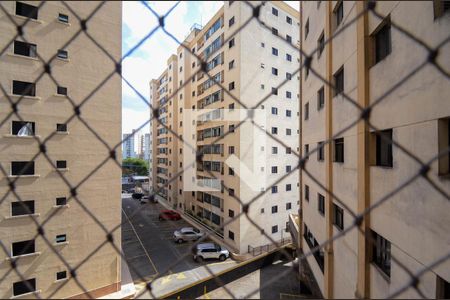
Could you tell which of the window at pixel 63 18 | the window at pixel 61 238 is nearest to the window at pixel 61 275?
the window at pixel 61 238

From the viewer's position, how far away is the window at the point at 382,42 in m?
1.53

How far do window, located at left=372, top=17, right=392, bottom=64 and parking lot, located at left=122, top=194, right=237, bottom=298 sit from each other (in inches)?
119

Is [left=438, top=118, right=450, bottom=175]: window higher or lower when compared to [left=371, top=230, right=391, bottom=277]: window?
higher

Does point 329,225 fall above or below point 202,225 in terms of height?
above

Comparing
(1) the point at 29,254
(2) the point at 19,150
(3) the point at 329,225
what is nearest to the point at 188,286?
(1) the point at 29,254

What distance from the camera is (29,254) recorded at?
135 inches

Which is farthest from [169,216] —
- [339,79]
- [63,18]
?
[339,79]

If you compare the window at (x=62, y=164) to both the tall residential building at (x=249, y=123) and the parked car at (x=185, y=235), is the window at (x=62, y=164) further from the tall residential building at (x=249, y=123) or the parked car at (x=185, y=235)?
the parked car at (x=185, y=235)

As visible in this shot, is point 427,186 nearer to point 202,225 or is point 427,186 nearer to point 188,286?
point 188,286

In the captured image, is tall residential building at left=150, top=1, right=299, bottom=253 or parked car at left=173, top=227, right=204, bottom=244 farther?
parked car at left=173, top=227, right=204, bottom=244

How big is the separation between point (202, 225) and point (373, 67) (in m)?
7.15

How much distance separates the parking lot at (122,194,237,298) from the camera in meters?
4.71

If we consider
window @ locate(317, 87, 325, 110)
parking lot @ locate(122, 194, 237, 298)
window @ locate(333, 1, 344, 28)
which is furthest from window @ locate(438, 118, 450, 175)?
parking lot @ locate(122, 194, 237, 298)

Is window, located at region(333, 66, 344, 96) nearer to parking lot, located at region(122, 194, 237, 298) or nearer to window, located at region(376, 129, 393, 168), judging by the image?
window, located at region(376, 129, 393, 168)
